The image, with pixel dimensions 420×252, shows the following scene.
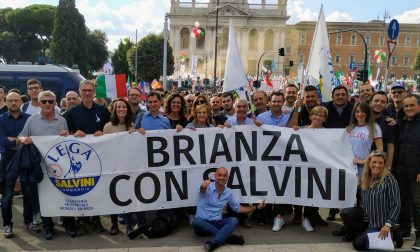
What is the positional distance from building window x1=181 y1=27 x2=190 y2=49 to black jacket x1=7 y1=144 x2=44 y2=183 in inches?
3443

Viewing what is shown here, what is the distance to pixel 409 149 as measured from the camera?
5090mm

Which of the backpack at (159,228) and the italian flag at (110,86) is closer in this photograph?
the backpack at (159,228)

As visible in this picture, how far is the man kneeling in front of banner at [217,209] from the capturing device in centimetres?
505

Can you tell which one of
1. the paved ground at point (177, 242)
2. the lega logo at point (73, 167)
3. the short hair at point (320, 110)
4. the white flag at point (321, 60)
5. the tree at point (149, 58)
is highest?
the tree at point (149, 58)

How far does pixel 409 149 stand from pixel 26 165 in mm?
4628

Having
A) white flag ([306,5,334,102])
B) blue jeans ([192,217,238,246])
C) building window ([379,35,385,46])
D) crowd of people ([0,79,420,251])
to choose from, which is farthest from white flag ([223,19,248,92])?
building window ([379,35,385,46])

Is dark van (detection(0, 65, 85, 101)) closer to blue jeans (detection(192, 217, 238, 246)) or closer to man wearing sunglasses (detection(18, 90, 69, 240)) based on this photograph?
man wearing sunglasses (detection(18, 90, 69, 240))

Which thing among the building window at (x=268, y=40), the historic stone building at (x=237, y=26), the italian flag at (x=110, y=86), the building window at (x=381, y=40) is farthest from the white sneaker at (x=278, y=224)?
the building window at (x=381, y=40)

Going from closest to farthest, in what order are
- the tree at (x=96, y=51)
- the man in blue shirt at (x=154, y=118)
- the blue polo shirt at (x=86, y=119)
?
the blue polo shirt at (x=86, y=119) < the man in blue shirt at (x=154, y=118) < the tree at (x=96, y=51)

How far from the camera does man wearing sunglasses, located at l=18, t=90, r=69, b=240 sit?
5184mm

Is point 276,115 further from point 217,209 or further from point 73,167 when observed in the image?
point 73,167

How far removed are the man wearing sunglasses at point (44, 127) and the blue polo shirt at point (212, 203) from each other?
6.18 ft

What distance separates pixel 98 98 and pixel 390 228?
5.34m

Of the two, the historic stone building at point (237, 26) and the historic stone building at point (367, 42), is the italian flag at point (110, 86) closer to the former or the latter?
the historic stone building at point (237, 26)
